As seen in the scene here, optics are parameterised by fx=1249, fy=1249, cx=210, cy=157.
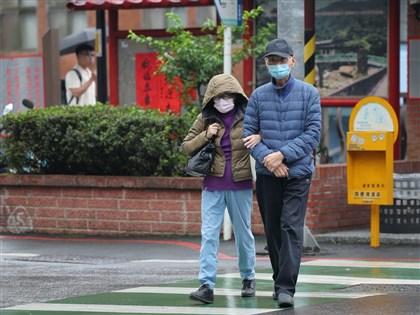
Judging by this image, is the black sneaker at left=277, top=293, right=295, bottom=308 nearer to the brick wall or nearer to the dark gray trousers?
the dark gray trousers

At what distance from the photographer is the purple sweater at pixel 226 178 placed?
9.77m

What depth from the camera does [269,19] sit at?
18.1 meters

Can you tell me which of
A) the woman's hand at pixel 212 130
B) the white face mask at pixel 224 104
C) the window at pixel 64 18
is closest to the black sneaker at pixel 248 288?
the woman's hand at pixel 212 130

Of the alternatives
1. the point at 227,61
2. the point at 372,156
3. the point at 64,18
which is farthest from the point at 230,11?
the point at 64,18

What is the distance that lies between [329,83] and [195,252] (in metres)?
4.90

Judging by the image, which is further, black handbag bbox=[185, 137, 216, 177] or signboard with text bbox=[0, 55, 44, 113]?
signboard with text bbox=[0, 55, 44, 113]

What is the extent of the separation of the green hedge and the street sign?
1414 mm

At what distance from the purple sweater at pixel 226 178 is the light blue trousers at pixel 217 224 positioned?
41 mm

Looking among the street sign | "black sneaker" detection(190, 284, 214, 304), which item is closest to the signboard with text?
the street sign

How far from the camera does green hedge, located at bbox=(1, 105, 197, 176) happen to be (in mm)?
15078

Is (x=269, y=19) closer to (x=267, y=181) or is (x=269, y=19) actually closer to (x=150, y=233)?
(x=150, y=233)

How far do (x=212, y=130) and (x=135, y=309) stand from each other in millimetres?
1509

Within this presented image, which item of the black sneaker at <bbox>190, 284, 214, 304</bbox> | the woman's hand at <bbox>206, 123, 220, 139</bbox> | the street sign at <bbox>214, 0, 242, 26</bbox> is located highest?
the street sign at <bbox>214, 0, 242, 26</bbox>

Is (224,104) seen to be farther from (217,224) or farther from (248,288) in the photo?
(248,288)
